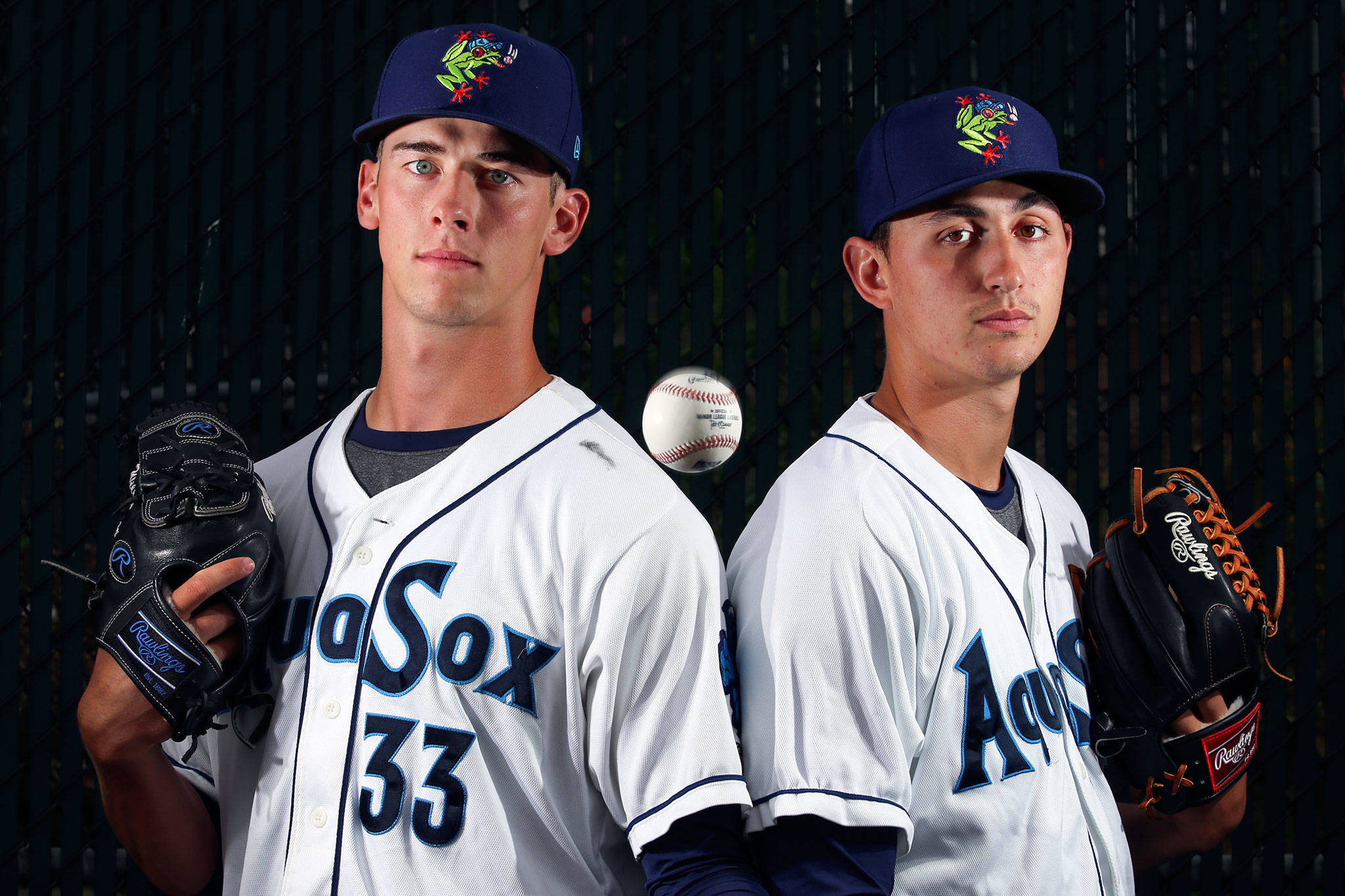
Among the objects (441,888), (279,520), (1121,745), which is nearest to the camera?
Result: (441,888)

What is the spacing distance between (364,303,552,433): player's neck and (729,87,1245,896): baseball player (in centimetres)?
47

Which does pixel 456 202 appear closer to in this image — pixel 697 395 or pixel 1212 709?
pixel 697 395

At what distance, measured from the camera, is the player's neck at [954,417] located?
5.89ft

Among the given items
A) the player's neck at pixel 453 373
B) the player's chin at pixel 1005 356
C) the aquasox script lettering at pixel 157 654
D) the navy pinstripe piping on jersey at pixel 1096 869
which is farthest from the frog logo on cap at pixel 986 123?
the aquasox script lettering at pixel 157 654

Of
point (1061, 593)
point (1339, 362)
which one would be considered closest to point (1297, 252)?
point (1339, 362)

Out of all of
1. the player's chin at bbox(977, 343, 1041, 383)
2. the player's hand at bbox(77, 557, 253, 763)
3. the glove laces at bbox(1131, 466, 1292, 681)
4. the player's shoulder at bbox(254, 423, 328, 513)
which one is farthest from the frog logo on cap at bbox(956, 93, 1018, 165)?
the player's hand at bbox(77, 557, 253, 763)

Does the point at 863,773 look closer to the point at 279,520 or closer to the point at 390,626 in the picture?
the point at 390,626

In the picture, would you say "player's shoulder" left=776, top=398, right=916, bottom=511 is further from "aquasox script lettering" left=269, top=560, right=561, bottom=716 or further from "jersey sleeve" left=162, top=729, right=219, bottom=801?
"jersey sleeve" left=162, top=729, right=219, bottom=801

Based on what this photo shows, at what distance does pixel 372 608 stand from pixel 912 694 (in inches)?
31.4

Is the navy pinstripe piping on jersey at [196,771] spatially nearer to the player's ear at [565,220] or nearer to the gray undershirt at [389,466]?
the gray undershirt at [389,466]

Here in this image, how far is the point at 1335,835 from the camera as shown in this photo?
8.54 ft

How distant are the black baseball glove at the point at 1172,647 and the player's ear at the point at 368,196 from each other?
1.37 m

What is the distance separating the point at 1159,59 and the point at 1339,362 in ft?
2.96

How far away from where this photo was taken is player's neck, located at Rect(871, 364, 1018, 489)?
5.89 feet
